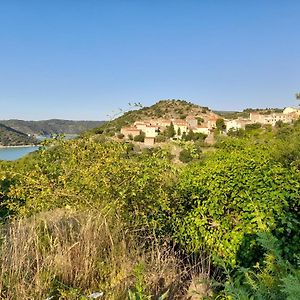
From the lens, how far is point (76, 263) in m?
2.99

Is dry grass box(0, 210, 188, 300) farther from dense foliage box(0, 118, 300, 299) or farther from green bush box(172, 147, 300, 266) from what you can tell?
green bush box(172, 147, 300, 266)

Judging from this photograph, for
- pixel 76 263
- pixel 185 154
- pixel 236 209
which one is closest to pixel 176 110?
pixel 185 154

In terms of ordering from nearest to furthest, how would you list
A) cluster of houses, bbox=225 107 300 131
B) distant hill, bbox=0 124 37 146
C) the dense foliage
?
the dense foliage
cluster of houses, bbox=225 107 300 131
distant hill, bbox=0 124 37 146

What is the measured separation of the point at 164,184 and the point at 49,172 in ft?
4.87

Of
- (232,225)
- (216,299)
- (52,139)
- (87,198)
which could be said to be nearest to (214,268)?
(232,225)

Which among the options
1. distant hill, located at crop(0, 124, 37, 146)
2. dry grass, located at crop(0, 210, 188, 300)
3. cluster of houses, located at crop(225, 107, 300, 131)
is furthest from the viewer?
distant hill, located at crop(0, 124, 37, 146)

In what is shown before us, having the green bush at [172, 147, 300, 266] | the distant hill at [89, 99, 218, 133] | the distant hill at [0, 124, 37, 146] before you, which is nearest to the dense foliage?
the green bush at [172, 147, 300, 266]

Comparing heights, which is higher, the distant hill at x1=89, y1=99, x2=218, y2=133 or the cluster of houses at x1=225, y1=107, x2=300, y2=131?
the distant hill at x1=89, y1=99, x2=218, y2=133

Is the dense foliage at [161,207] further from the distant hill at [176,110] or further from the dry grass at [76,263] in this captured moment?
the distant hill at [176,110]

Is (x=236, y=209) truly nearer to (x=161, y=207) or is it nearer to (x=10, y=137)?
(x=161, y=207)

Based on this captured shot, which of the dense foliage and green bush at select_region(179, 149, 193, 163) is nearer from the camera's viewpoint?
the dense foliage

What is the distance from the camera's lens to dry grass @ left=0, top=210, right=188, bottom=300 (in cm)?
260

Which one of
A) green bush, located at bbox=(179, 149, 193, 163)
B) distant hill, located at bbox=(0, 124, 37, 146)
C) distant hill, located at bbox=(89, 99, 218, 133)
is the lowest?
distant hill, located at bbox=(0, 124, 37, 146)

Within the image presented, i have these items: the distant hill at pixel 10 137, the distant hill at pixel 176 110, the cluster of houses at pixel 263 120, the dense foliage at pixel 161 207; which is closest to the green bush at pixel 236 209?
the dense foliage at pixel 161 207
